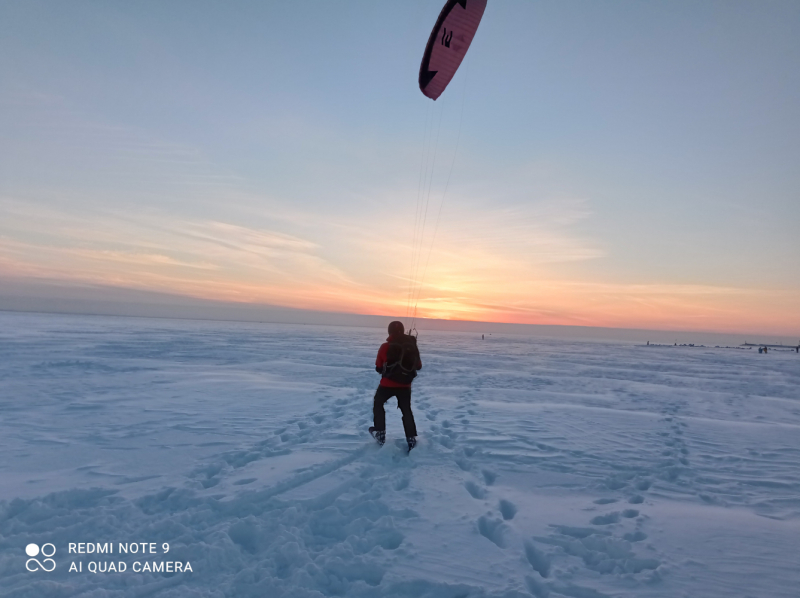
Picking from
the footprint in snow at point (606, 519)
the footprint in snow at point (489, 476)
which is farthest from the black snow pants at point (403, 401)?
the footprint in snow at point (606, 519)

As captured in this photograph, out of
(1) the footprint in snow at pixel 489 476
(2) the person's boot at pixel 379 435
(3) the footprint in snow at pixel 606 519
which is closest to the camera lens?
(3) the footprint in snow at pixel 606 519

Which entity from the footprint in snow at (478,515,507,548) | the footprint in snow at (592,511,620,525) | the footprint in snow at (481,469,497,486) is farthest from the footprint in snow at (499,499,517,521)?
the footprint in snow at (592,511,620,525)

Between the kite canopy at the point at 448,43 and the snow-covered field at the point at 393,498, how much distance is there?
22.3 ft

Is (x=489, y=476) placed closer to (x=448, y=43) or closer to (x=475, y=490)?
(x=475, y=490)

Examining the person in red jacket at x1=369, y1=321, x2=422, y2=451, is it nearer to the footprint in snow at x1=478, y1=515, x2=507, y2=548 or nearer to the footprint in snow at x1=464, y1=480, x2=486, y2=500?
the footprint in snow at x1=464, y1=480, x2=486, y2=500

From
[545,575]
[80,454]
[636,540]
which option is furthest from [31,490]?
[636,540]

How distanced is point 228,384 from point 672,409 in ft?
39.9

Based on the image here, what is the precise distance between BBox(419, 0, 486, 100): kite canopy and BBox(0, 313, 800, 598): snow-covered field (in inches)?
268

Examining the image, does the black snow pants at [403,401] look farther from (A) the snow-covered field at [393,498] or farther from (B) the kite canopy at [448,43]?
(B) the kite canopy at [448,43]

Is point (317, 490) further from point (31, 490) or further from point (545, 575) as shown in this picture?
point (31, 490)

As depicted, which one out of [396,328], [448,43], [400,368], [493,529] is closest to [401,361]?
[400,368]

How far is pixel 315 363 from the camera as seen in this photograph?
18.6 meters

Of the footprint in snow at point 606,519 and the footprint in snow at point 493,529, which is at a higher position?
the footprint in snow at point 606,519

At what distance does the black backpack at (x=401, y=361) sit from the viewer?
6.24m
